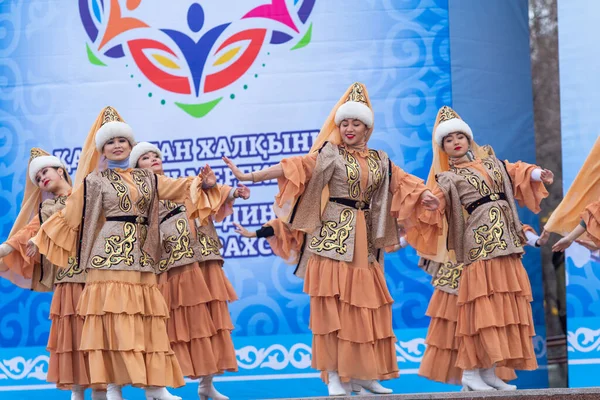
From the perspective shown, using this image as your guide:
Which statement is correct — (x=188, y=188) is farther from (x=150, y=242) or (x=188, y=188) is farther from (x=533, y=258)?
(x=533, y=258)

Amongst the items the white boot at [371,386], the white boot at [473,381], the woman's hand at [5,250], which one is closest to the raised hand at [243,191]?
the white boot at [371,386]

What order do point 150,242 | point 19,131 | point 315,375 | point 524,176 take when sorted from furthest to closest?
point 19,131 → point 315,375 → point 524,176 → point 150,242

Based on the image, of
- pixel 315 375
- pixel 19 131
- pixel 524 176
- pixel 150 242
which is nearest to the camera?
pixel 150 242

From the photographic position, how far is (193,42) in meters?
8.77

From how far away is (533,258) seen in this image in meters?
9.03

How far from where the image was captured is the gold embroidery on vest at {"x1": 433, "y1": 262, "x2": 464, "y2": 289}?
7.44m

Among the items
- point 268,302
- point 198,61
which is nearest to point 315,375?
point 268,302

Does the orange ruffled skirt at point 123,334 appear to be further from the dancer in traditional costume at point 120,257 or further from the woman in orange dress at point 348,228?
the woman in orange dress at point 348,228

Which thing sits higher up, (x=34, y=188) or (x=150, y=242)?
(x=34, y=188)

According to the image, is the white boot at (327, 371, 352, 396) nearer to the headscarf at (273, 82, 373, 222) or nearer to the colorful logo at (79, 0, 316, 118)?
the headscarf at (273, 82, 373, 222)

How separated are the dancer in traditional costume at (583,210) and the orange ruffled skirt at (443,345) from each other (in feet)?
3.75

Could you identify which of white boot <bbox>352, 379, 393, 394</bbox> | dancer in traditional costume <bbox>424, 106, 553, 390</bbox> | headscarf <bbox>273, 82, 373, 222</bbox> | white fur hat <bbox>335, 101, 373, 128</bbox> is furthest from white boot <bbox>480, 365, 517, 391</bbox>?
white fur hat <bbox>335, 101, 373, 128</bbox>

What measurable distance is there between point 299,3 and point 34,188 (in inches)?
108

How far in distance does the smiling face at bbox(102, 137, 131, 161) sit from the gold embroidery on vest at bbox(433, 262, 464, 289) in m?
2.51
